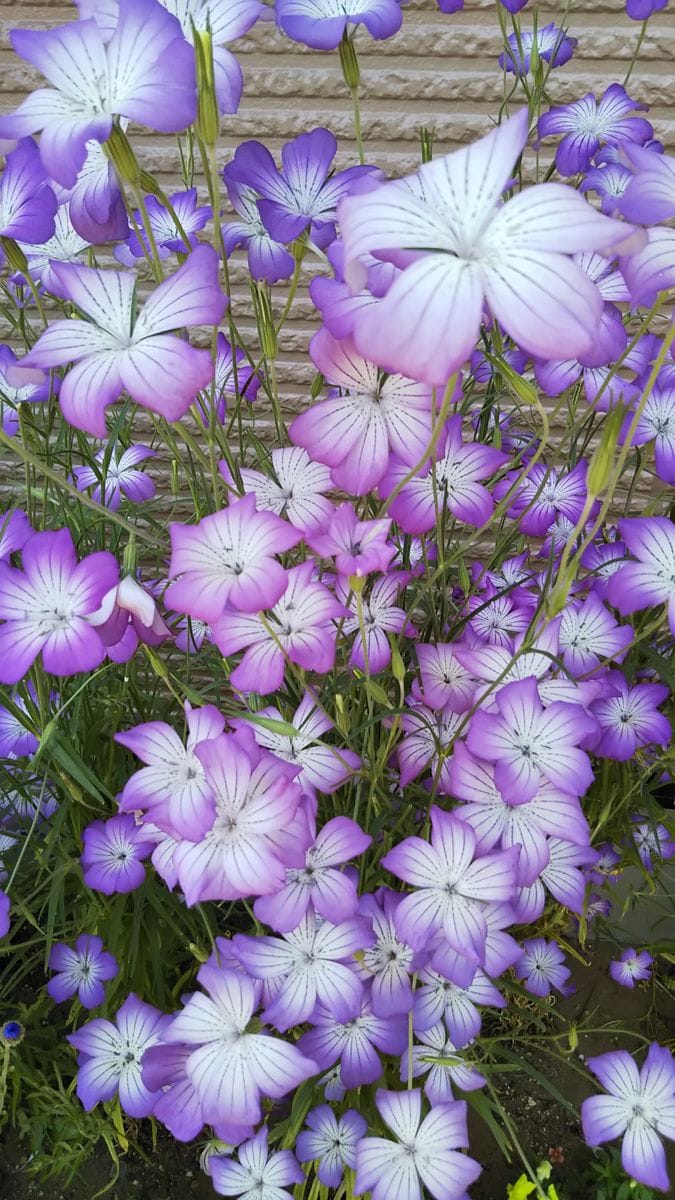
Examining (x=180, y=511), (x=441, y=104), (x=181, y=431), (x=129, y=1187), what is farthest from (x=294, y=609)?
(x=441, y=104)

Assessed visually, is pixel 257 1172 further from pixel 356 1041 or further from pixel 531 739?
pixel 531 739

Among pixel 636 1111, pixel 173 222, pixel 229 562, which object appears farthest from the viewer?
pixel 173 222

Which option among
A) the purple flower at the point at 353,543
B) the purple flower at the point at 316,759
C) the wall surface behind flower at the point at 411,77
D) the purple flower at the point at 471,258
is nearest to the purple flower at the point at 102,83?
the purple flower at the point at 471,258

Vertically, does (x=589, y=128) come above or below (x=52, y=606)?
above

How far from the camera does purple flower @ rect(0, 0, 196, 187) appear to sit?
0.46m

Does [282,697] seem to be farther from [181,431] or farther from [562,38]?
[562,38]

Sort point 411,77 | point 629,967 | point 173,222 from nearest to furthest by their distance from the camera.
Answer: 1. point 173,222
2. point 629,967
3. point 411,77

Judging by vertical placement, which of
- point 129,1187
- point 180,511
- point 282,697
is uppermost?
point 282,697

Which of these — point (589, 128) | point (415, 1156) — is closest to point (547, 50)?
point (589, 128)

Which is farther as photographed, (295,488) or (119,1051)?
(119,1051)

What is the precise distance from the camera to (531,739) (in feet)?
1.99

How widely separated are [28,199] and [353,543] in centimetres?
31

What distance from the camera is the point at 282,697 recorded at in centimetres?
73

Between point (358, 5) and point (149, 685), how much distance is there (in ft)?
2.11
